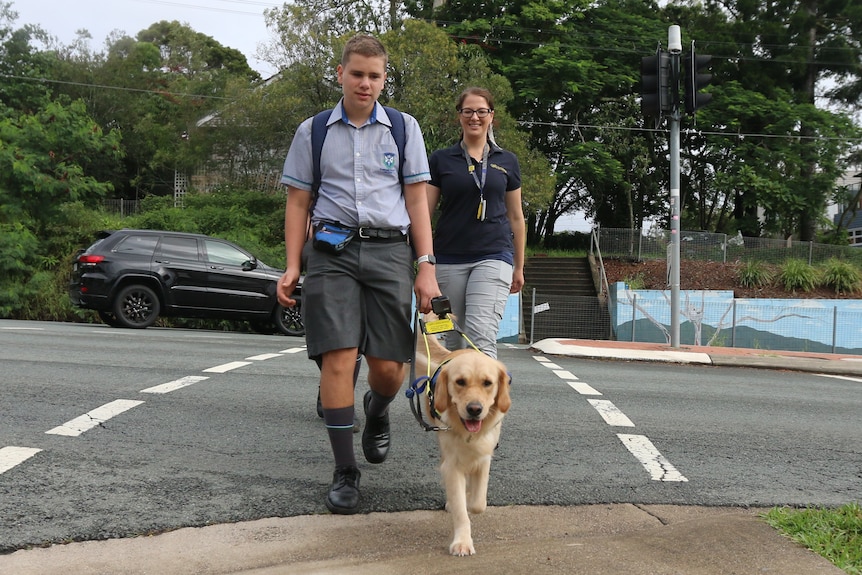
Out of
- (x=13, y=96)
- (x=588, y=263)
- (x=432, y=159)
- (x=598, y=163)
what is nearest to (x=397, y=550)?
(x=432, y=159)

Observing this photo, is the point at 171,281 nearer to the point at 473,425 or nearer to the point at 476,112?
the point at 476,112

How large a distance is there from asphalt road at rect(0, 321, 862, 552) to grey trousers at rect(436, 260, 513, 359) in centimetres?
75

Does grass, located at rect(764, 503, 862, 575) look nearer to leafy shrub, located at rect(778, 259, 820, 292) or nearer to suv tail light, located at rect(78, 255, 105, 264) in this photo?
suv tail light, located at rect(78, 255, 105, 264)

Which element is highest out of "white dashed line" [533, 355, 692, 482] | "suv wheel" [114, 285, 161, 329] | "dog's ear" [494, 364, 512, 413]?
"dog's ear" [494, 364, 512, 413]

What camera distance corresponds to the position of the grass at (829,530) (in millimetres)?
3131

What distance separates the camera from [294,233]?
389 cm

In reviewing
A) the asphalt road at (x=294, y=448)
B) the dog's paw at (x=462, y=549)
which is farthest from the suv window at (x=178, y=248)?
the dog's paw at (x=462, y=549)

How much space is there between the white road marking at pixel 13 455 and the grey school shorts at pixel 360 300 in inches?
68.4

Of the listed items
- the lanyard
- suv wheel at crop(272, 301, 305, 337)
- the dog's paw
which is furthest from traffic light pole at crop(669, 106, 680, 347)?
the dog's paw

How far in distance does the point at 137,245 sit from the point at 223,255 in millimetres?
1471

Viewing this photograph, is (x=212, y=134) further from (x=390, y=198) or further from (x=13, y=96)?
(x=390, y=198)

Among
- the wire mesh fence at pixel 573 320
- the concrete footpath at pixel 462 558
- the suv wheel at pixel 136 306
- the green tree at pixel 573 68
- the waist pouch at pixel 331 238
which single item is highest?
the green tree at pixel 573 68

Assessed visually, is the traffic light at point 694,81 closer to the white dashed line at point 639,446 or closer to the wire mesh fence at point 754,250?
the white dashed line at point 639,446

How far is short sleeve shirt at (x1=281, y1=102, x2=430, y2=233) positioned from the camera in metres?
3.80
